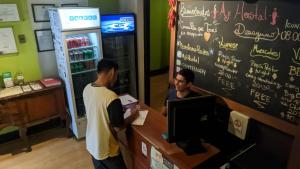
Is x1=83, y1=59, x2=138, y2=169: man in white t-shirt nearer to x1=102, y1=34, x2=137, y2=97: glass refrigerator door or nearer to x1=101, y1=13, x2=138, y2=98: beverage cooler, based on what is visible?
x1=101, y1=13, x2=138, y2=98: beverage cooler

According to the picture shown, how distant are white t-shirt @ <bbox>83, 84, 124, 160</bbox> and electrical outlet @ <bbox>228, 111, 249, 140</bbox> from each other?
1054mm

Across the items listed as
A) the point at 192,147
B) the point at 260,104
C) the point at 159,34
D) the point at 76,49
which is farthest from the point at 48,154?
the point at 159,34

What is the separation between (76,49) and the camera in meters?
3.30

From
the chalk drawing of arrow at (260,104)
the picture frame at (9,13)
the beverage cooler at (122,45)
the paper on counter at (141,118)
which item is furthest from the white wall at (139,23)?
the chalk drawing of arrow at (260,104)

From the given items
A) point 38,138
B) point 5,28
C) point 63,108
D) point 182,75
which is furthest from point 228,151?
point 5,28

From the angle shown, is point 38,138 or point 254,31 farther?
point 38,138

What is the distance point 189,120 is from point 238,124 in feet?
2.22

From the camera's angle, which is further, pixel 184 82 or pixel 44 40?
pixel 44 40

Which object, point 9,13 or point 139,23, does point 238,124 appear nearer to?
point 139,23

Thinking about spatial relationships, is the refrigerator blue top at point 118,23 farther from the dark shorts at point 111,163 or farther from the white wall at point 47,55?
the dark shorts at point 111,163

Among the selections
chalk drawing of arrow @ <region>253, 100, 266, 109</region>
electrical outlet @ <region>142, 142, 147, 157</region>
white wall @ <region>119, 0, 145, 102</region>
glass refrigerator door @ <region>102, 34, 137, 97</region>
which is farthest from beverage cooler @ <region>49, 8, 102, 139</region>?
chalk drawing of arrow @ <region>253, 100, 266, 109</region>

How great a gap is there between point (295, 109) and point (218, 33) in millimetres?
917

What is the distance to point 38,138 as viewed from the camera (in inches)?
137

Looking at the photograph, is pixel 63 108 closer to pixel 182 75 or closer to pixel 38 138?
pixel 38 138
